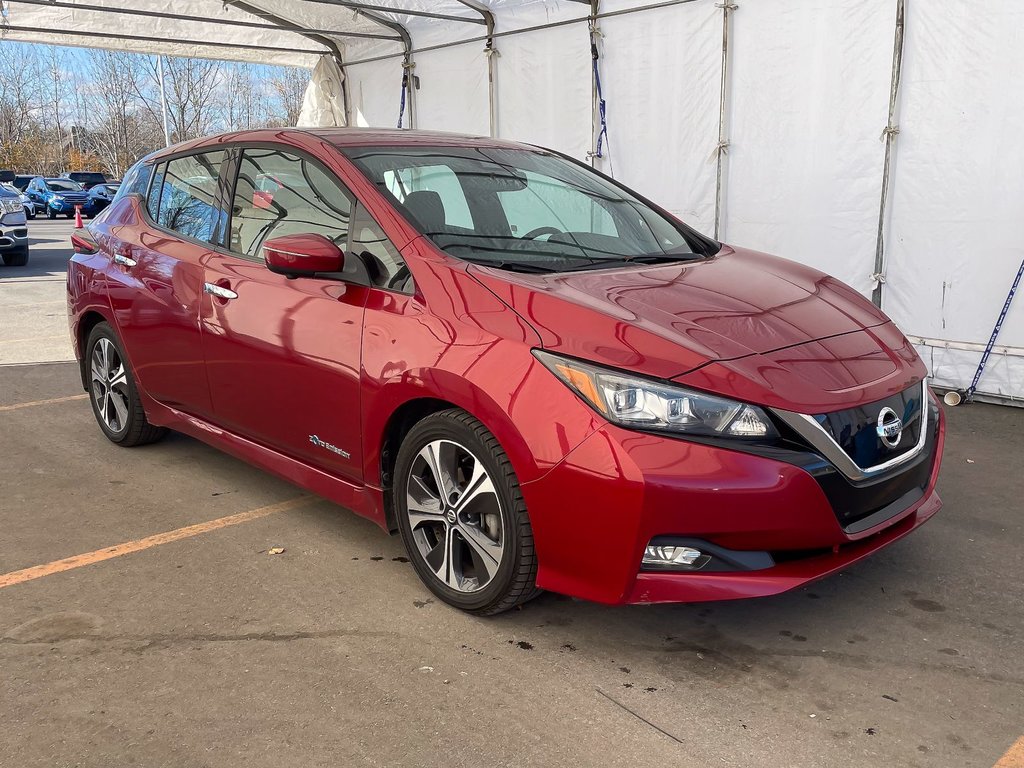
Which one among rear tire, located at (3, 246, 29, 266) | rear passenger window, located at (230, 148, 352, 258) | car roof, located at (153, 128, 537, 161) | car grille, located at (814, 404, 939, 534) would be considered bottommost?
rear tire, located at (3, 246, 29, 266)

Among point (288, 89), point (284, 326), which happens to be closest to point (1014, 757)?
point (284, 326)

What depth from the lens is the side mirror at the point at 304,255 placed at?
10.9 ft

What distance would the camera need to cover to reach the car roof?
3.80 m

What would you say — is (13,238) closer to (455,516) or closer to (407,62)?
(407,62)

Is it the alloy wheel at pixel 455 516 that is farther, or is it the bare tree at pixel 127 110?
the bare tree at pixel 127 110

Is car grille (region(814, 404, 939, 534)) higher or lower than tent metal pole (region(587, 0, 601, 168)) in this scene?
lower

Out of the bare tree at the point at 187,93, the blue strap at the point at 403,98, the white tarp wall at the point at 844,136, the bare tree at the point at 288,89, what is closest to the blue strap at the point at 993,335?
the white tarp wall at the point at 844,136

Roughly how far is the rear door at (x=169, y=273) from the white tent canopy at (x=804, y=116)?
4584mm

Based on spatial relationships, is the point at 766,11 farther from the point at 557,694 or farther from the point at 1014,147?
the point at 557,694

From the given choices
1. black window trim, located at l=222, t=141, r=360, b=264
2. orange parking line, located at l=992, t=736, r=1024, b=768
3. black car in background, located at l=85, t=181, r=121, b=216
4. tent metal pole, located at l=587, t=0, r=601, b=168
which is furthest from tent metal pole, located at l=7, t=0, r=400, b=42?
black car in background, located at l=85, t=181, r=121, b=216

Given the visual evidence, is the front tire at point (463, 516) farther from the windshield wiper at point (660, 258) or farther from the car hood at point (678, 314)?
the windshield wiper at point (660, 258)

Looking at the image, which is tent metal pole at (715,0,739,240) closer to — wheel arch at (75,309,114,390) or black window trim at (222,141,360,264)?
black window trim at (222,141,360,264)

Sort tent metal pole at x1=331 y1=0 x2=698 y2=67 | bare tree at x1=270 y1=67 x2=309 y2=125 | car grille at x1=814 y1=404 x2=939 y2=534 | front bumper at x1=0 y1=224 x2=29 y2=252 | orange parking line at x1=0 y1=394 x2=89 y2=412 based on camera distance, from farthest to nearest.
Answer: bare tree at x1=270 y1=67 x2=309 y2=125 < front bumper at x1=0 y1=224 x2=29 y2=252 < tent metal pole at x1=331 y1=0 x2=698 y2=67 < orange parking line at x1=0 y1=394 x2=89 y2=412 < car grille at x1=814 y1=404 x2=939 y2=534

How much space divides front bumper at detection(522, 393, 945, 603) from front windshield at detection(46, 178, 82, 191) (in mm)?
35942
